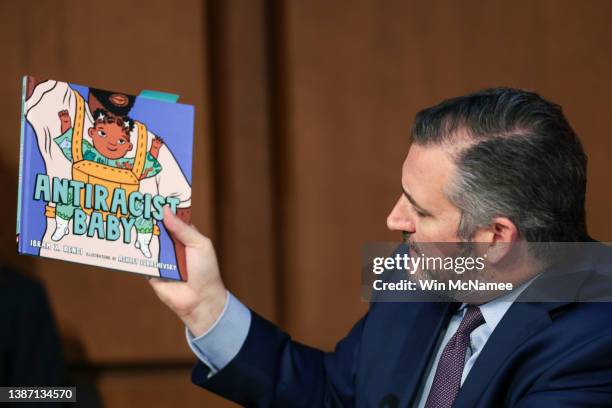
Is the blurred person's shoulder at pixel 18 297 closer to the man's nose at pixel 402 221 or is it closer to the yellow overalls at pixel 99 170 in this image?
the yellow overalls at pixel 99 170

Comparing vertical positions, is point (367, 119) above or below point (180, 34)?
below

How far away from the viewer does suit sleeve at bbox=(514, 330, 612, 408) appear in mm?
1148

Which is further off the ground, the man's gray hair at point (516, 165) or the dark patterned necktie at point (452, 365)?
the man's gray hair at point (516, 165)

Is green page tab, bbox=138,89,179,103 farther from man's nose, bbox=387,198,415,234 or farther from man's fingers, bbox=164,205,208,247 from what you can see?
man's nose, bbox=387,198,415,234

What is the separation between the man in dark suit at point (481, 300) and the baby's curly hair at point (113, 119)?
0.44ft

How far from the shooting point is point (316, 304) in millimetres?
1905

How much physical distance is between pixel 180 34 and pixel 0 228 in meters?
0.51

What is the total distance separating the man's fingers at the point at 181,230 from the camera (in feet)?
3.97

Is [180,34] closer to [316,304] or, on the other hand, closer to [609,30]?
[316,304]

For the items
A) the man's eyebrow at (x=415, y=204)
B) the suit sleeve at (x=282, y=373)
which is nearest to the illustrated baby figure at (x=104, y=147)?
the suit sleeve at (x=282, y=373)

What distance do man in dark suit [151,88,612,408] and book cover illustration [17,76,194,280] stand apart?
6 centimetres

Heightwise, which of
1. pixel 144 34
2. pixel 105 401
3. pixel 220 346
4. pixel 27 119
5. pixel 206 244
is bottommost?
pixel 105 401

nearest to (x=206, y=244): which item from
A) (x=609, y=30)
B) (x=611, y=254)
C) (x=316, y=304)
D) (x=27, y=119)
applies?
(x=27, y=119)

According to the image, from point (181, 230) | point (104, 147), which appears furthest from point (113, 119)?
point (181, 230)
